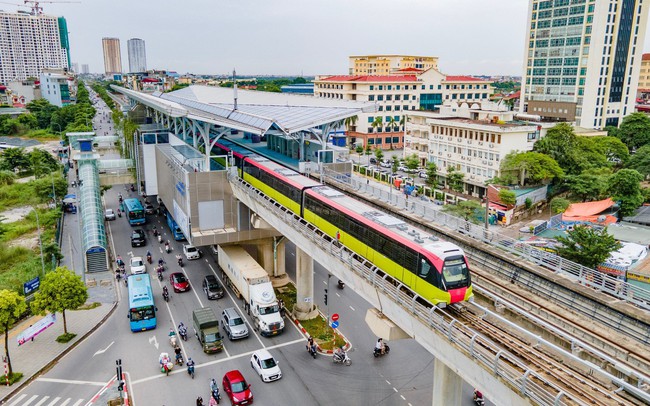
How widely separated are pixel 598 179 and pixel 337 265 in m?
42.7

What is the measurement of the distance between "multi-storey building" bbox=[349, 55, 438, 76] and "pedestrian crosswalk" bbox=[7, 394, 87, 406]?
13362 cm

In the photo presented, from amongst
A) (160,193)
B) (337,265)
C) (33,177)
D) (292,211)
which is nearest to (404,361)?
(337,265)

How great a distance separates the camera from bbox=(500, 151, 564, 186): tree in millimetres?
54750

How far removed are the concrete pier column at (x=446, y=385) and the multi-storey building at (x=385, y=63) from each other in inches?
5312

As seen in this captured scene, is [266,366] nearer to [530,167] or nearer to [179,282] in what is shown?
[179,282]

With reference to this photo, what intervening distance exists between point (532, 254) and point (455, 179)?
133 ft

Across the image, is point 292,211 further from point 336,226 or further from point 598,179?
point 598,179

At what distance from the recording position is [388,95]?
99625 mm

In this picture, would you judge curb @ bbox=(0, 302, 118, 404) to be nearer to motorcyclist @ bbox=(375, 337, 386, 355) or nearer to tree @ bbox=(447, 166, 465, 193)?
motorcyclist @ bbox=(375, 337, 386, 355)

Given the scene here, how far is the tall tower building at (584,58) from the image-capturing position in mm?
81250

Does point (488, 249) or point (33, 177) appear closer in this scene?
point (488, 249)

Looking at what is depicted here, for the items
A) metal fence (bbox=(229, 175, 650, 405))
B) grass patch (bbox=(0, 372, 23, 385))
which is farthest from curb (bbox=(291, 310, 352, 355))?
grass patch (bbox=(0, 372, 23, 385))

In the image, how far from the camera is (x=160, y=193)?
53156mm

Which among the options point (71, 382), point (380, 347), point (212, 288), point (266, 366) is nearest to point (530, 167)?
point (380, 347)
